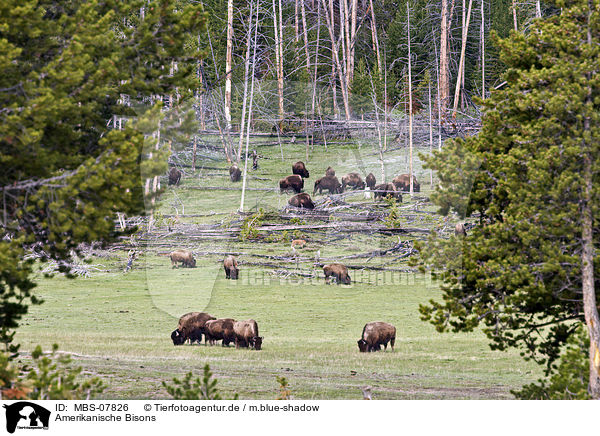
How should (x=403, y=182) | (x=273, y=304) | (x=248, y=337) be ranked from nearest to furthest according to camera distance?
(x=248, y=337) → (x=273, y=304) → (x=403, y=182)

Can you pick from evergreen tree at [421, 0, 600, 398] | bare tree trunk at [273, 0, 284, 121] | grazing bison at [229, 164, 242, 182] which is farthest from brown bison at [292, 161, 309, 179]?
evergreen tree at [421, 0, 600, 398]

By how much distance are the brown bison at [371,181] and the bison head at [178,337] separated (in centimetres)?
879

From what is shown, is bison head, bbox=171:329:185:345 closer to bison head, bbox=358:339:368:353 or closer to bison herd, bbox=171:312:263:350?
bison herd, bbox=171:312:263:350

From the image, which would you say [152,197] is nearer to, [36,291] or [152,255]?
[152,255]

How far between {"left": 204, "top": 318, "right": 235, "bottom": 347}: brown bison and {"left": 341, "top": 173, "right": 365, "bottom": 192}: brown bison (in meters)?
8.16

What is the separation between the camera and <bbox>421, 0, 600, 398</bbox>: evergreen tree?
9.05m

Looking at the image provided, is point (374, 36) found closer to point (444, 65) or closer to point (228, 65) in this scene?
point (444, 65)

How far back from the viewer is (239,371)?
13.5 meters

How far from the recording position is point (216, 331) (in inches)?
612

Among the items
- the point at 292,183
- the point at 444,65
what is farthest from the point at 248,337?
the point at 444,65

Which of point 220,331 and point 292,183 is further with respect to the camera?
point 292,183

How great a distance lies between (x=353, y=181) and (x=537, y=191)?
517 inches

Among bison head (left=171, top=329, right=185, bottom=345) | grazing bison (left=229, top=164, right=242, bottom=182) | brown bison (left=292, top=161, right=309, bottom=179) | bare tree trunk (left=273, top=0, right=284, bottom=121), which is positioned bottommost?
bison head (left=171, top=329, right=185, bottom=345)
